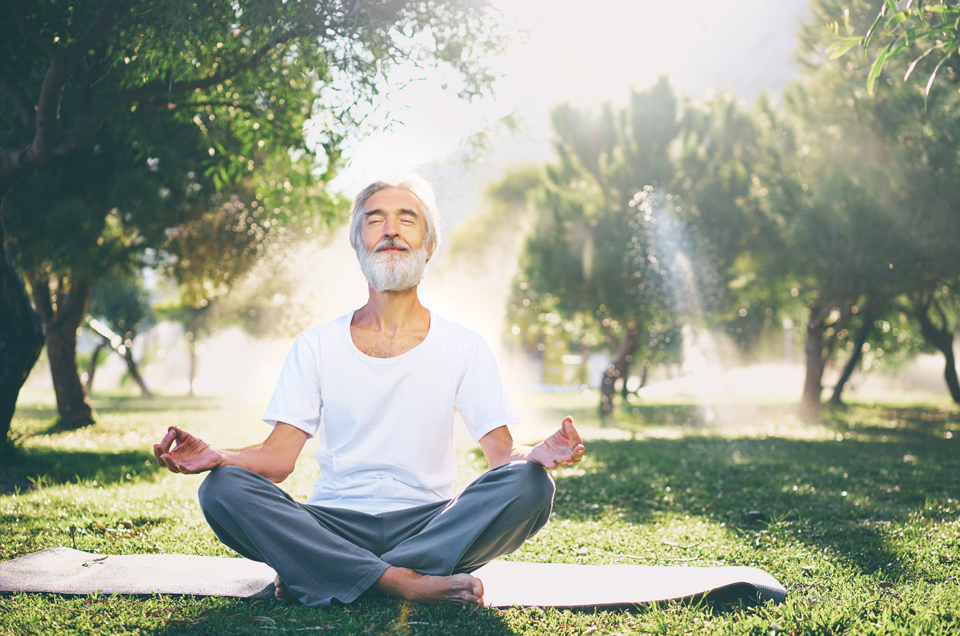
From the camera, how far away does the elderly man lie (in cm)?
312

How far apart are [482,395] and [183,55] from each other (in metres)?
5.56

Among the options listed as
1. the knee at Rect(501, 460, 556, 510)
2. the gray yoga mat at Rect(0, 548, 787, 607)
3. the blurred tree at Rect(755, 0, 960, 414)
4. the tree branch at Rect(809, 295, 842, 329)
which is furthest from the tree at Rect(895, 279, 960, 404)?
the knee at Rect(501, 460, 556, 510)

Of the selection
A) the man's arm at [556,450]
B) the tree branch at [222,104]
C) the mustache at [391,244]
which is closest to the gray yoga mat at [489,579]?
the man's arm at [556,450]

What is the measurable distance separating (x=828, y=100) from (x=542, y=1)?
536 inches

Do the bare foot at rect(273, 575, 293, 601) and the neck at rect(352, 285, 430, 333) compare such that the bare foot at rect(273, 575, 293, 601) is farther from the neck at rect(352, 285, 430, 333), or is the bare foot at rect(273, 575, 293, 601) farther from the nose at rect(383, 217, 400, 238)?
the nose at rect(383, 217, 400, 238)

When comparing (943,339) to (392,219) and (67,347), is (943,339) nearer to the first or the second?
(392,219)

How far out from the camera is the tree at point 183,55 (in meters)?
6.77

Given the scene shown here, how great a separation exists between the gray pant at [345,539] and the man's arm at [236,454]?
9 cm

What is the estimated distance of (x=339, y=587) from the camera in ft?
10.6

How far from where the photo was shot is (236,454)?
10.7 ft

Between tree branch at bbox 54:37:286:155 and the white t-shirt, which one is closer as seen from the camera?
the white t-shirt

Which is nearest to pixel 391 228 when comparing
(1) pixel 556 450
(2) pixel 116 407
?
(1) pixel 556 450

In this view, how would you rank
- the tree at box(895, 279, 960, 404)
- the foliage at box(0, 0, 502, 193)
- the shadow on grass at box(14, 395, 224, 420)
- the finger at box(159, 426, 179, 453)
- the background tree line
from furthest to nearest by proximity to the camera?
the tree at box(895, 279, 960, 404), the shadow on grass at box(14, 395, 224, 420), the background tree line, the foliage at box(0, 0, 502, 193), the finger at box(159, 426, 179, 453)

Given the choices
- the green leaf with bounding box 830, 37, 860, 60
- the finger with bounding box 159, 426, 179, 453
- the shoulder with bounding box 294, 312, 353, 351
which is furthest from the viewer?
the green leaf with bounding box 830, 37, 860, 60
